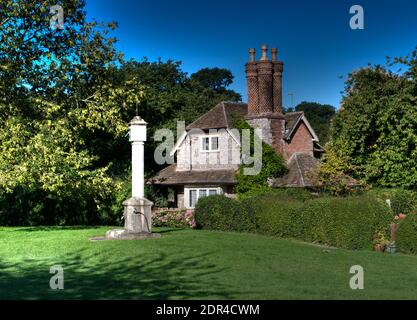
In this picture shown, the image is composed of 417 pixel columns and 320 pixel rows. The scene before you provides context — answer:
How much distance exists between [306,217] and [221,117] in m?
18.7

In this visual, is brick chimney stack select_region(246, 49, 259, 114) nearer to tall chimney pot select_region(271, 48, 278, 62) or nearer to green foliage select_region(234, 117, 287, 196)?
tall chimney pot select_region(271, 48, 278, 62)

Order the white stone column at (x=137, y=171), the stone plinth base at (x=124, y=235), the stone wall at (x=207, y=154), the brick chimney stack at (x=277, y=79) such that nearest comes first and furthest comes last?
1. the stone plinth base at (x=124, y=235)
2. the white stone column at (x=137, y=171)
3. the brick chimney stack at (x=277, y=79)
4. the stone wall at (x=207, y=154)

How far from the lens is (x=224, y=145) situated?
135 feet

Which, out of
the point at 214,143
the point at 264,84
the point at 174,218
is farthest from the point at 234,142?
the point at 174,218

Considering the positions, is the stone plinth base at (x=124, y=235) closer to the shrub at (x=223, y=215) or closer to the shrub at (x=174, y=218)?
the shrub at (x=223, y=215)

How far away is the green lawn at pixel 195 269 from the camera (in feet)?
39.2

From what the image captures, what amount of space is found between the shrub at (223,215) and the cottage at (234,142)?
8.36 m

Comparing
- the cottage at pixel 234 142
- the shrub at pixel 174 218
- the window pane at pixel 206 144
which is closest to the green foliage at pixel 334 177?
the cottage at pixel 234 142

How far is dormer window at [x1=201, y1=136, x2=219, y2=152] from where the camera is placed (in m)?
41.9

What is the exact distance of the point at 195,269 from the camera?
1534cm

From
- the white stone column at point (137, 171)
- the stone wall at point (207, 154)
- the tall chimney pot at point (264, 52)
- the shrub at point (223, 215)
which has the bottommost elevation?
the shrub at point (223, 215)
